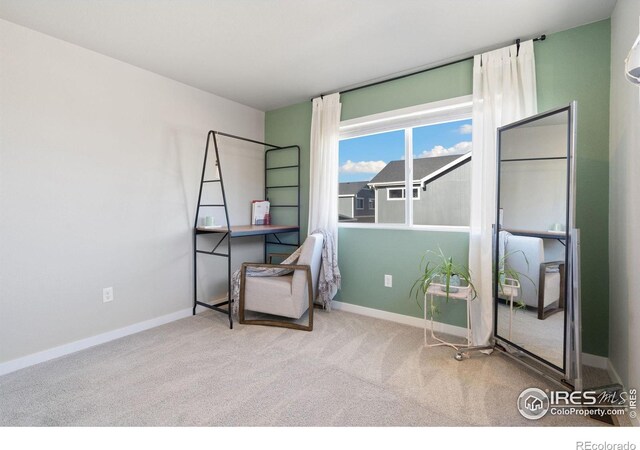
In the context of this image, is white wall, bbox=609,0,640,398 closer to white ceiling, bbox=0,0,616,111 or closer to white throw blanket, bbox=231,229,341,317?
white ceiling, bbox=0,0,616,111

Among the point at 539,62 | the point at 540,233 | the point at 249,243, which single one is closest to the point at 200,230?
the point at 249,243

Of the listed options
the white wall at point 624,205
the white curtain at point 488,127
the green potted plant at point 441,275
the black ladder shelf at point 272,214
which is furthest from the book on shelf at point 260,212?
the white wall at point 624,205

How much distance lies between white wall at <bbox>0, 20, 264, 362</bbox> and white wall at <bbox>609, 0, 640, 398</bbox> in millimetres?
3418

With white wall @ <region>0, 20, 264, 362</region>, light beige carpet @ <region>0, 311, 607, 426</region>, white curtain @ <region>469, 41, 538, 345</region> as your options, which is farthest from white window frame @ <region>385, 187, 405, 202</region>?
white wall @ <region>0, 20, 264, 362</region>

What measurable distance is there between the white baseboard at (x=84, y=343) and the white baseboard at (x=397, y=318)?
1.68 m

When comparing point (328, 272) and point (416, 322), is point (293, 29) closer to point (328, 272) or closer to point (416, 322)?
point (328, 272)

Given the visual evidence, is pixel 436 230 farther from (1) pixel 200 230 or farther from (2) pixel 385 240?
(1) pixel 200 230

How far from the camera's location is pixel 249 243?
3.89m

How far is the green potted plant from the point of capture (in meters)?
2.45

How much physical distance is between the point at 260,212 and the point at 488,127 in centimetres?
261

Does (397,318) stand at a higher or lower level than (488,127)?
lower

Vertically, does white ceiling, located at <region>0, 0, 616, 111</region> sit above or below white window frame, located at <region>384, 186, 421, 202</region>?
above

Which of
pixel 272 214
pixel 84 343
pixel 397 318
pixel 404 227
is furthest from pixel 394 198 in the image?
pixel 84 343

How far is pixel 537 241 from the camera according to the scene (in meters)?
2.00
